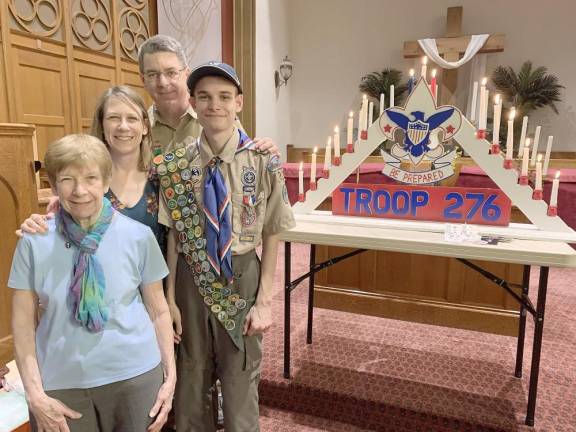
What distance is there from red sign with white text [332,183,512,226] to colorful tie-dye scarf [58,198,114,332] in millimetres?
1426

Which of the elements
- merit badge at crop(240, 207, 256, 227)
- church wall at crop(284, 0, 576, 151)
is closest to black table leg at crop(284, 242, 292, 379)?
merit badge at crop(240, 207, 256, 227)

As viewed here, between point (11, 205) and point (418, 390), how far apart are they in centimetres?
214

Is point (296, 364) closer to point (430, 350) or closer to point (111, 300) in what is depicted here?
point (430, 350)

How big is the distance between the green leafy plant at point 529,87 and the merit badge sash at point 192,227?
21.9 feet

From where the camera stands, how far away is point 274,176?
134 centimetres

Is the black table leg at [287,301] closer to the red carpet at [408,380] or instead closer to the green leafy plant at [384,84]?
the red carpet at [408,380]

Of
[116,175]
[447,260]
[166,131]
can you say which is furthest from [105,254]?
[447,260]

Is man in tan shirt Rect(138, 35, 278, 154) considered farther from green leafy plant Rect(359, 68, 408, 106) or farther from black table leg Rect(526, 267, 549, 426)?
green leafy plant Rect(359, 68, 408, 106)

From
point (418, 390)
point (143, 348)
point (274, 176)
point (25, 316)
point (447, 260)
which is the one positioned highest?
point (274, 176)

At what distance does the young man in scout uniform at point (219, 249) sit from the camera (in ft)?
4.14

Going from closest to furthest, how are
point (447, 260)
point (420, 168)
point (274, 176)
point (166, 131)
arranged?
point (274, 176) < point (166, 131) < point (420, 168) < point (447, 260)

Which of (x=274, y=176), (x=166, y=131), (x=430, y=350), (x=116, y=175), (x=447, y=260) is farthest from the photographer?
(x=447, y=260)

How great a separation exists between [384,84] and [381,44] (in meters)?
0.91

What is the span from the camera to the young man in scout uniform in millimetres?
1262
